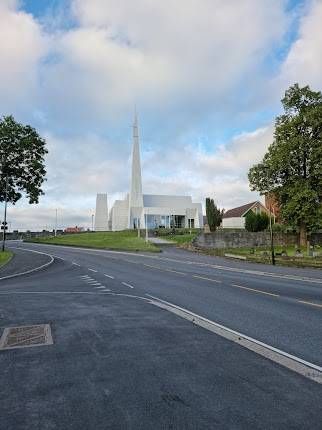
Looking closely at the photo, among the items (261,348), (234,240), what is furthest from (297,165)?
(261,348)

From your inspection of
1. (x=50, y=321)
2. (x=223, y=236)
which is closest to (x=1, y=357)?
(x=50, y=321)

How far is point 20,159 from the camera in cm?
3850

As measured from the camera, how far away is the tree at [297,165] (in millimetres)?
43625

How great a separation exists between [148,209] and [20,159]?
44554 mm

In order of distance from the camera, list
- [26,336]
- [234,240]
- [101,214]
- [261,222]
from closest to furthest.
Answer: [26,336] < [234,240] < [261,222] < [101,214]

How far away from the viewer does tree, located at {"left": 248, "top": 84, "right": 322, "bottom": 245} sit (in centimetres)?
4362

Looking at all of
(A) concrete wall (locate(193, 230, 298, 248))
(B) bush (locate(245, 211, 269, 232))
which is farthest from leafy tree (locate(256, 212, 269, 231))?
(A) concrete wall (locate(193, 230, 298, 248))

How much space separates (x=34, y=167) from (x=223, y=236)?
27.1 m

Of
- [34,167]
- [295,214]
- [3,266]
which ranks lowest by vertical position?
[3,266]

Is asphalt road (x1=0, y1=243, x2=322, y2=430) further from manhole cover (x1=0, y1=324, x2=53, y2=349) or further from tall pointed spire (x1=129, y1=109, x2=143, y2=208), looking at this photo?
tall pointed spire (x1=129, y1=109, x2=143, y2=208)

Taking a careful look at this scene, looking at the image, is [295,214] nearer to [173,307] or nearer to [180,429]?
[173,307]

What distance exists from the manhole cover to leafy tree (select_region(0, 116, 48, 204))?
32.1 meters

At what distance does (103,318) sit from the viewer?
9.31 m

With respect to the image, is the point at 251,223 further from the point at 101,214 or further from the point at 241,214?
the point at 101,214
